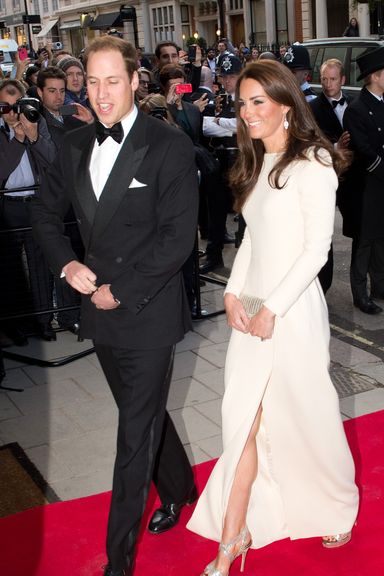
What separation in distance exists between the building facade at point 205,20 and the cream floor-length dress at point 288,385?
24072 millimetres

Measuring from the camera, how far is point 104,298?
3051 millimetres

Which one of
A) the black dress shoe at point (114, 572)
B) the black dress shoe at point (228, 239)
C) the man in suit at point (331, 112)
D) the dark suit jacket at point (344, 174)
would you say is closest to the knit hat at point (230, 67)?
the man in suit at point (331, 112)

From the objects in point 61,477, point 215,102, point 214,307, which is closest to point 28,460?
point 61,477

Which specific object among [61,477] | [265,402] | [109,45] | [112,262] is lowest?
[61,477]

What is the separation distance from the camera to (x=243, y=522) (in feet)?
10.8

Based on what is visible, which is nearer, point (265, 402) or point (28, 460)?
point (265, 402)

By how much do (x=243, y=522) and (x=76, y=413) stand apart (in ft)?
6.57

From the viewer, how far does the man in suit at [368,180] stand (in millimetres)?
6457

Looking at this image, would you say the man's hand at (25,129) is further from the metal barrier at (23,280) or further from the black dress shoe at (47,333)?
the black dress shoe at (47,333)

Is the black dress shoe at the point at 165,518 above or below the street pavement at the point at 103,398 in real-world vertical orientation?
above

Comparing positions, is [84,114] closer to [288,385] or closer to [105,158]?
[105,158]

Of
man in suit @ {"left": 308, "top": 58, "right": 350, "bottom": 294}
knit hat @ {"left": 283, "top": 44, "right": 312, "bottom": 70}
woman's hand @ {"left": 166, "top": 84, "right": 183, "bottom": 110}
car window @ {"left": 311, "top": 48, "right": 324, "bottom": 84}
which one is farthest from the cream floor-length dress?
car window @ {"left": 311, "top": 48, "right": 324, "bottom": 84}

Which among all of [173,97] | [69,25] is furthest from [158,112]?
[69,25]

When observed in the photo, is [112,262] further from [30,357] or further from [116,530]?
[30,357]
